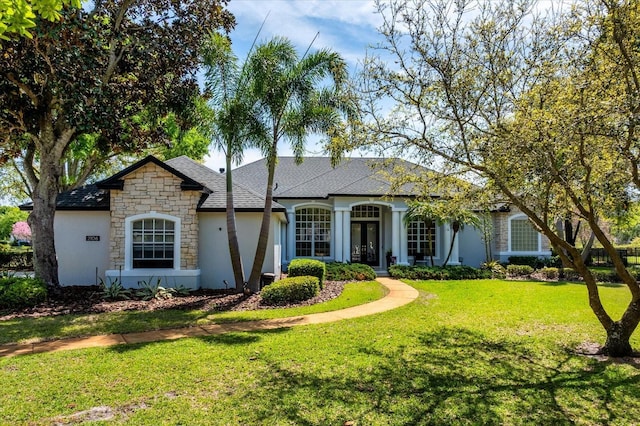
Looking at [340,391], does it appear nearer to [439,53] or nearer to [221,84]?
[439,53]

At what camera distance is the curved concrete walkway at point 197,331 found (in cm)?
750

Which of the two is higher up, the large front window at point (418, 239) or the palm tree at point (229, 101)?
Answer: the palm tree at point (229, 101)

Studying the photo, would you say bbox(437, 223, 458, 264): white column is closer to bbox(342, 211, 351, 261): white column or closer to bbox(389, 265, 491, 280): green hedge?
bbox(389, 265, 491, 280): green hedge

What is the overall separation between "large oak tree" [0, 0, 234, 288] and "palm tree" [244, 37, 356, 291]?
2959 mm

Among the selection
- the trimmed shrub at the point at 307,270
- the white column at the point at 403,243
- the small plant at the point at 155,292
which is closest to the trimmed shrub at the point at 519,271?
the white column at the point at 403,243

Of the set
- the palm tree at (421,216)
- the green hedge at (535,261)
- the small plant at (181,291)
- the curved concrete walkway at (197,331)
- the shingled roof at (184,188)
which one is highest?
the shingled roof at (184,188)

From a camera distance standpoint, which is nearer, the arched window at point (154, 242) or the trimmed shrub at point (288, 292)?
the trimmed shrub at point (288, 292)

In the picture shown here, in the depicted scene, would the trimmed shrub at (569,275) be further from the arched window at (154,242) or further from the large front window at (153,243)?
the large front window at (153,243)

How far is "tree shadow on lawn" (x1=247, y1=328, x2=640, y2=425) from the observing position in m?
4.67

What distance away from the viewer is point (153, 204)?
14.2 metres

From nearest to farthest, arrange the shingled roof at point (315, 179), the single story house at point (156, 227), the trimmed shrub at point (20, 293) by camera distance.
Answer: the trimmed shrub at point (20, 293) → the single story house at point (156, 227) → the shingled roof at point (315, 179)

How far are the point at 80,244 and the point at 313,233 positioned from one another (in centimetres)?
1101

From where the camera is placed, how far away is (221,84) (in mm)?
12867

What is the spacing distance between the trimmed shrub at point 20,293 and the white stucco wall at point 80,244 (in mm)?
2817
